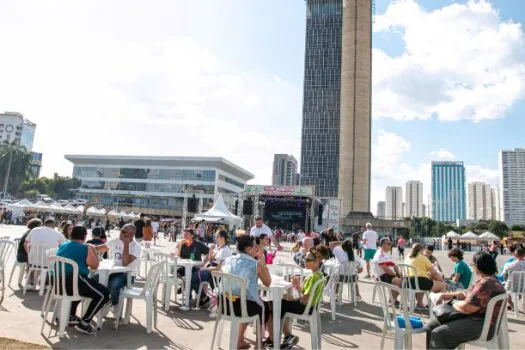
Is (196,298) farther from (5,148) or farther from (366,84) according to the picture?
(5,148)

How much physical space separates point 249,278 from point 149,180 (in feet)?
245

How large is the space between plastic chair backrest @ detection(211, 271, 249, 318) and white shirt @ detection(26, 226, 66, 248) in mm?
4129

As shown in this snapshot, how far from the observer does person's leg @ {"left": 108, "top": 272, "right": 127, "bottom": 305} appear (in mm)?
4900

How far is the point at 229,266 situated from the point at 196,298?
2.57 metres

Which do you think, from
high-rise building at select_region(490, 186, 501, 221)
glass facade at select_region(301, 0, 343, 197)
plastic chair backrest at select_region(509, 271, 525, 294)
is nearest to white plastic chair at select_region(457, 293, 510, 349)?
plastic chair backrest at select_region(509, 271, 525, 294)

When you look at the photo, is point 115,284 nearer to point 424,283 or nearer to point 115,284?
point 115,284

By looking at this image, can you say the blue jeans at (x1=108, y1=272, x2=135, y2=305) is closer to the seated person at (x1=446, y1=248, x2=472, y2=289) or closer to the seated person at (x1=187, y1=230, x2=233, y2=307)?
the seated person at (x1=187, y1=230, x2=233, y2=307)

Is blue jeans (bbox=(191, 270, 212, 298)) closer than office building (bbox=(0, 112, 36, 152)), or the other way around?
blue jeans (bbox=(191, 270, 212, 298))

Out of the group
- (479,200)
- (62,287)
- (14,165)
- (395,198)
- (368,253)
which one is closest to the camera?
(62,287)

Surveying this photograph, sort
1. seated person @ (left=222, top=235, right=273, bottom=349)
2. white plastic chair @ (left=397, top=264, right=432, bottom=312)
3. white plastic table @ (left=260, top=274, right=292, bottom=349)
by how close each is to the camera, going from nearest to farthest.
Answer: seated person @ (left=222, top=235, right=273, bottom=349), white plastic table @ (left=260, top=274, right=292, bottom=349), white plastic chair @ (left=397, top=264, right=432, bottom=312)

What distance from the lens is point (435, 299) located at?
391 cm

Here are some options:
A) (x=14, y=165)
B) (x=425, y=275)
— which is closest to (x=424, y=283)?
(x=425, y=275)

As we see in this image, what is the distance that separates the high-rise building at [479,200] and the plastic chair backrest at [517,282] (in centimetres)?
18472

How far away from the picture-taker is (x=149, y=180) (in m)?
75.1
